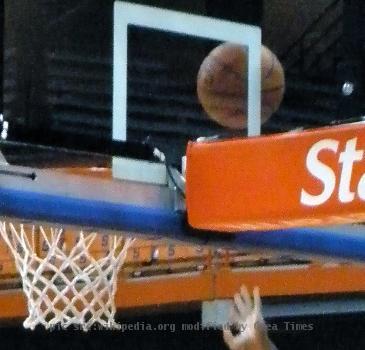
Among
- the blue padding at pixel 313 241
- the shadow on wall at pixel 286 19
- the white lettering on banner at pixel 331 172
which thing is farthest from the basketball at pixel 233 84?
the white lettering on banner at pixel 331 172

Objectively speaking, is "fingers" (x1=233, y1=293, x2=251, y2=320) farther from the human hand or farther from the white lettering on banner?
the white lettering on banner

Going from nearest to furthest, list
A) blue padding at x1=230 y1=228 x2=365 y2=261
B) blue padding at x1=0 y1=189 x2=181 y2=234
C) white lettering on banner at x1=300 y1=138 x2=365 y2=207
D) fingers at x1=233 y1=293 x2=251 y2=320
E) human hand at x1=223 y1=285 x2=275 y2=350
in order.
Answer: white lettering on banner at x1=300 y1=138 x2=365 y2=207 < blue padding at x1=0 y1=189 x2=181 y2=234 < blue padding at x1=230 y1=228 x2=365 y2=261 < human hand at x1=223 y1=285 x2=275 y2=350 < fingers at x1=233 y1=293 x2=251 y2=320

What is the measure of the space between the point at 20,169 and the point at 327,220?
1.88 ft

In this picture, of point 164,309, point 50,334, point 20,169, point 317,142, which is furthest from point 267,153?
point 50,334

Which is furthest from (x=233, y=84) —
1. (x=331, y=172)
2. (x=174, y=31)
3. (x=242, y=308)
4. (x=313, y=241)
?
(x=331, y=172)

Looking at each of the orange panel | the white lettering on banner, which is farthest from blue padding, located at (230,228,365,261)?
the orange panel

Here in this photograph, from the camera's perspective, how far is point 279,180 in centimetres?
157

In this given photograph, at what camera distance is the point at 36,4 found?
91.4 inches

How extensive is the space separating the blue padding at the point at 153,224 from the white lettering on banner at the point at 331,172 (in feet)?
1.15

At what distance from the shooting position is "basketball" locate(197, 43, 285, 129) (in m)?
2.08

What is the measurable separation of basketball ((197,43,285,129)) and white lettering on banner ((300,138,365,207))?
1.66ft

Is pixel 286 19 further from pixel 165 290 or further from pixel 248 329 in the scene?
pixel 165 290

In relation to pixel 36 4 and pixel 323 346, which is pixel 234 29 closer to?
pixel 36 4

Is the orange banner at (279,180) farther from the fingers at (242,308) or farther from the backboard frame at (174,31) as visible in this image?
the fingers at (242,308)
